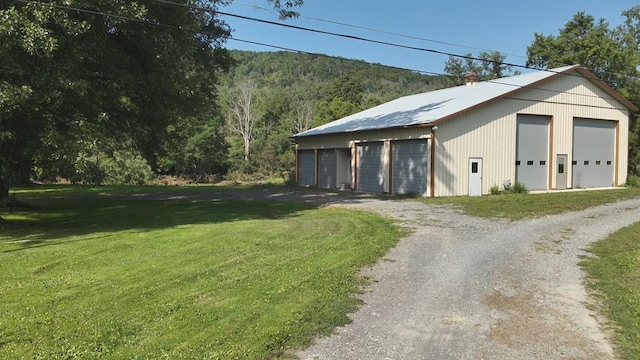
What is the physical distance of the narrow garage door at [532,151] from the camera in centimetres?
2447

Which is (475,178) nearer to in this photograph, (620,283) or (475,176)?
(475,176)

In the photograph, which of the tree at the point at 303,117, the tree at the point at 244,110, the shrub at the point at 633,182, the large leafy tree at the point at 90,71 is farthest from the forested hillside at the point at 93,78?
the tree at the point at 303,117

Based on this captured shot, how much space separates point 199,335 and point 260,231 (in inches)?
263

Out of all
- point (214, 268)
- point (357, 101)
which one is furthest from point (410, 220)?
point (357, 101)

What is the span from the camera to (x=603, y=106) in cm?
2806

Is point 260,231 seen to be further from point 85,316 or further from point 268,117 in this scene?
point 268,117

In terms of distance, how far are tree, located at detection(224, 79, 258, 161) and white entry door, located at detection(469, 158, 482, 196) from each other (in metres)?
40.5

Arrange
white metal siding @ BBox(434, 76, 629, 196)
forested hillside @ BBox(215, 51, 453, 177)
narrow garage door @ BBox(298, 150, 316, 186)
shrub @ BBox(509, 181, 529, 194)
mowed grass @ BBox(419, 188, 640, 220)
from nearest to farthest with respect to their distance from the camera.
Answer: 1. mowed grass @ BBox(419, 188, 640, 220)
2. white metal siding @ BBox(434, 76, 629, 196)
3. shrub @ BBox(509, 181, 529, 194)
4. narrow garage door @ BBox(298, 150, 316, 186)
5. forested hillside @ BBox(215, 51, 453, 177)

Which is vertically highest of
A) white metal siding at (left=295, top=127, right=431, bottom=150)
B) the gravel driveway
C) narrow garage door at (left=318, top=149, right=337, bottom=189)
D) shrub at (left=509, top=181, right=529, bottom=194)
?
white metal siding at (left=295, top=127, right=431, bottom=150)

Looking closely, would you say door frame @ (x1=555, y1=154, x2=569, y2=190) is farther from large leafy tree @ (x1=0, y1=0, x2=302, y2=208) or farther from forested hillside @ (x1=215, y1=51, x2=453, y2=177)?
large leafy tree @ (x1=0, y1=0, x2=302, y2=208)

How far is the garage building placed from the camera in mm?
22109

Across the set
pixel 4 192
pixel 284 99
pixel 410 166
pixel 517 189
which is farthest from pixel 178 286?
pixel 284 99

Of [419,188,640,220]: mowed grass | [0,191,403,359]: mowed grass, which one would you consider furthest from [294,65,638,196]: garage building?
[0,191,403,359]: mowed grass

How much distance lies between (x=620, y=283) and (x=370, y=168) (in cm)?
1856
